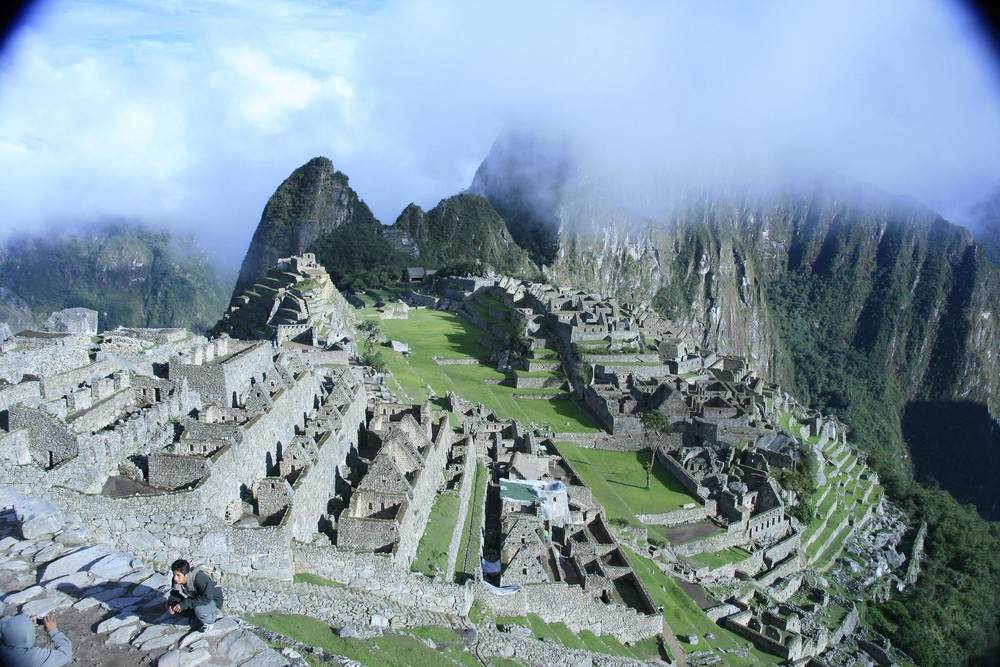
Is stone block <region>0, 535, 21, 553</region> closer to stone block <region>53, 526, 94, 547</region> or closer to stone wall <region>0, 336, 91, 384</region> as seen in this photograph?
stone block <region>53, 526, 94, 547</region>

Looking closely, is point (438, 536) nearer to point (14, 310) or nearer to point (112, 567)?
point (112, 567)

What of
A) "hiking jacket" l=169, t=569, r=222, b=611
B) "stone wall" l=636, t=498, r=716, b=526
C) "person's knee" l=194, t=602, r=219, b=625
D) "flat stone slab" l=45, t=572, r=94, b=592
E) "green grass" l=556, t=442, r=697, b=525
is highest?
"hiking jacket" l=169, t=569, r=222, b=611

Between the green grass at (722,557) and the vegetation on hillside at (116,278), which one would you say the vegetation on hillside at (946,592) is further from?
the vegetation on hillside at (116,278)

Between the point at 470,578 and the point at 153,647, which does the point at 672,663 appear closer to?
the point at 470,578

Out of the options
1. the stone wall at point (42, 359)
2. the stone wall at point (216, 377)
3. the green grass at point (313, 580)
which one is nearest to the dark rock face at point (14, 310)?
the stone wall at point (42, 359)

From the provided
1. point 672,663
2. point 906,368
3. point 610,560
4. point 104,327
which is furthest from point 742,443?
point 906,368

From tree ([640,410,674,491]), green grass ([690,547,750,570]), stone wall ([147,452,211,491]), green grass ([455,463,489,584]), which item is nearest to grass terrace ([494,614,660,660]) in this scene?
green grass ([455,463,489,584])

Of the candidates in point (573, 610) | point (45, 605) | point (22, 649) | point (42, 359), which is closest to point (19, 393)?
point (42, 359)
